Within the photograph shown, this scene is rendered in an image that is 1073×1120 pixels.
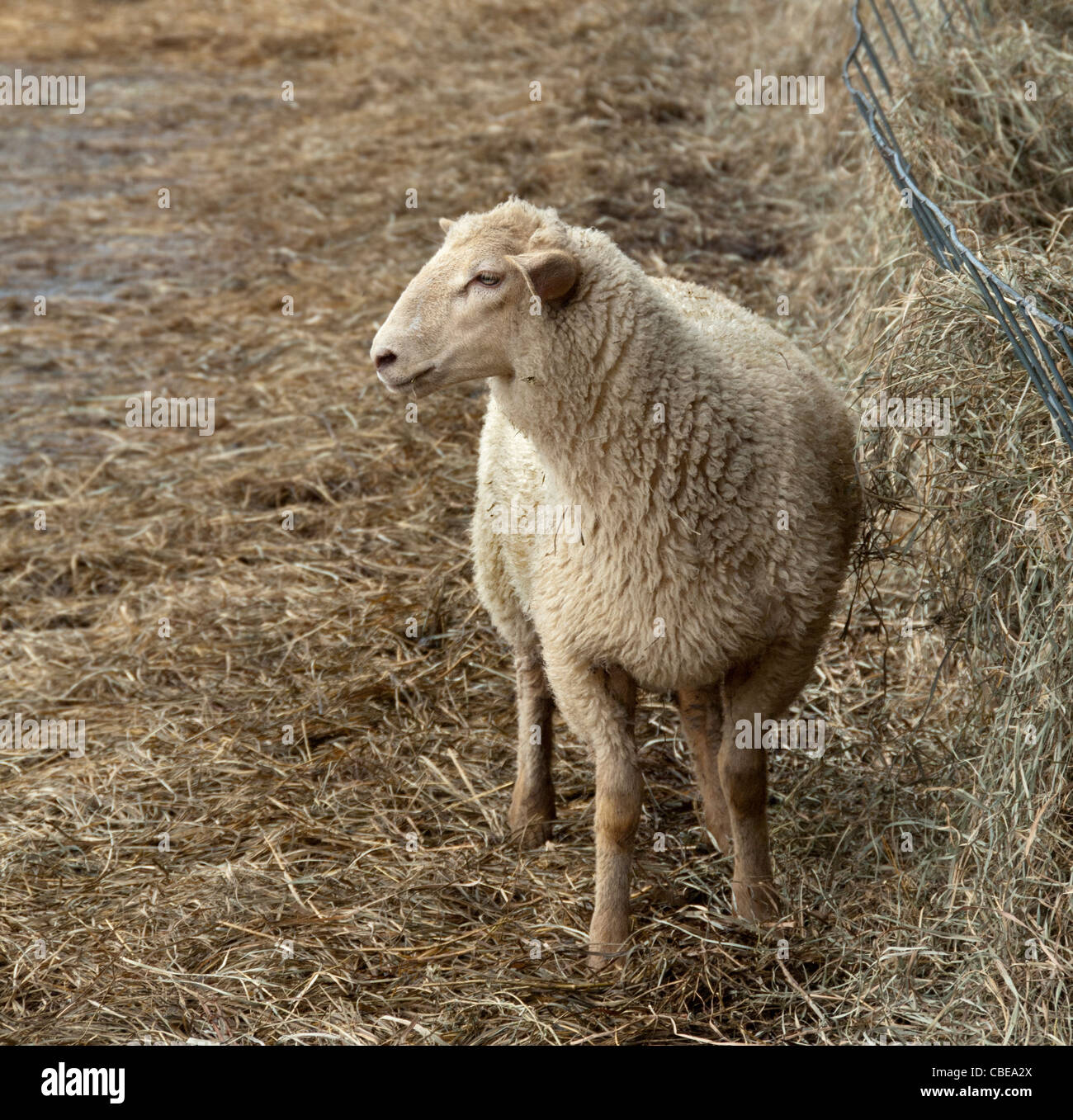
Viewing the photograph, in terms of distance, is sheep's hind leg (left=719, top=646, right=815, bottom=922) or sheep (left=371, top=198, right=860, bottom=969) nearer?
sheep (left=371, top=198, right=860, bottom=969)

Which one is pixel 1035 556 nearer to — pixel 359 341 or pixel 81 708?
pixel 81 708

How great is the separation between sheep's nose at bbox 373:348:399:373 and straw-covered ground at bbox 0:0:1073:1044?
1226 mm

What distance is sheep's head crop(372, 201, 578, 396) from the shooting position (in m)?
3.19

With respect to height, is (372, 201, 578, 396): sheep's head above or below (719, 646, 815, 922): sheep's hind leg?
above

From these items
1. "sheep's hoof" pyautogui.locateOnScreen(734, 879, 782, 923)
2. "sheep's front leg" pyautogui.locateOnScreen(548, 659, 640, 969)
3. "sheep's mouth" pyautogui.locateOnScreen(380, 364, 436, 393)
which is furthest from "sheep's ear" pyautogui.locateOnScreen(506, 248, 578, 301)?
"sheep's hoof" pyautogui.locateOnScreen(734, 879, 782, 923)

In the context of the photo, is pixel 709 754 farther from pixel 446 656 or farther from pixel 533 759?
pixel 446 656

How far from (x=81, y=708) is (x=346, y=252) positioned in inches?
171

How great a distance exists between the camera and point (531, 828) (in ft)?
13.5

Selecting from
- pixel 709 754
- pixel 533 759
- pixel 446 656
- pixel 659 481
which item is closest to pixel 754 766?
pixel 709 754

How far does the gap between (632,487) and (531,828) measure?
125cm

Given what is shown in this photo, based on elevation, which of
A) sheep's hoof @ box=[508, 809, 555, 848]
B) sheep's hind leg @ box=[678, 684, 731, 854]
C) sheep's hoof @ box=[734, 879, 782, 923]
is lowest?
sheep's hoof @ box=[508, 809, 555, 848]

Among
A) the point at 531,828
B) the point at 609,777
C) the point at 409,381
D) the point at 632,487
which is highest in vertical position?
the point at 409,381

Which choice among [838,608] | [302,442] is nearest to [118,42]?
[302,442]

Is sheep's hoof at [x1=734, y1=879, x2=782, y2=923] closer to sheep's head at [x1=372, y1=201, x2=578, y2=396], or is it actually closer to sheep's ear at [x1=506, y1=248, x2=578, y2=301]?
sheep's head at [x1=372, y1=201, x2=578, y2=396]
